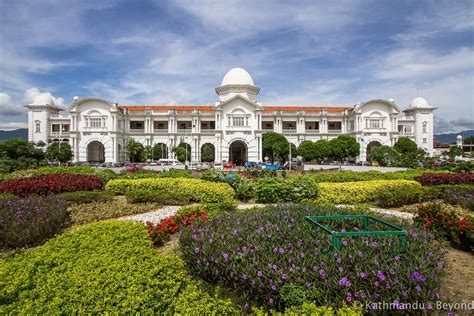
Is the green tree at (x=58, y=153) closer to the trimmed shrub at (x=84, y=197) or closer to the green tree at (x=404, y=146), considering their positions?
the trimmed shrub at (x=84, y=197)

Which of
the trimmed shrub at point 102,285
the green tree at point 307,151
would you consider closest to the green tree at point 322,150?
the green tree at point 307,151

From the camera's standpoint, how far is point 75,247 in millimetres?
4586

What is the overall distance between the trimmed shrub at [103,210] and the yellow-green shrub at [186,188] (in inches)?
63.4

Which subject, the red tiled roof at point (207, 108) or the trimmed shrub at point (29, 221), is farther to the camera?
the red tiled roof at point (207, 108)

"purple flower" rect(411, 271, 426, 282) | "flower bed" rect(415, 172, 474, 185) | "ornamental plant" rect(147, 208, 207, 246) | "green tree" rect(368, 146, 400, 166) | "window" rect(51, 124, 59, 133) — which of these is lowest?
"ornamental plant" rect(147, 208, 207, 246)

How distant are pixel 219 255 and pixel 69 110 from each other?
4953 cm

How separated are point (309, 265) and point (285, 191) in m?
8.04

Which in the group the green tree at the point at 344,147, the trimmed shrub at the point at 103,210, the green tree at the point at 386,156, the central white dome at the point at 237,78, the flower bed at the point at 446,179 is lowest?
the trimmed shrub at the point at 103,210

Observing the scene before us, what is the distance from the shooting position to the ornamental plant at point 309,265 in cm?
355

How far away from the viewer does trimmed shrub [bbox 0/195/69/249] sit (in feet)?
21.5

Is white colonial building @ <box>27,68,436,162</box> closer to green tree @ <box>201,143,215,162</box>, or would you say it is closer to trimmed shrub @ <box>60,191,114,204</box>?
green tree @ <box>201,143,215,162</box>

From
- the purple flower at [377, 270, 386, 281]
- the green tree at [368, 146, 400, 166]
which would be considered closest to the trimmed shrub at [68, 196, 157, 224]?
the purple flower at [377, 270, 386, 281]

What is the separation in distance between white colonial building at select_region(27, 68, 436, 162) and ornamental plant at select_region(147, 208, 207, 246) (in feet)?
119

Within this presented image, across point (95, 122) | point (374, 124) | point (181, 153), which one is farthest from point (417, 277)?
point (374, 124)
